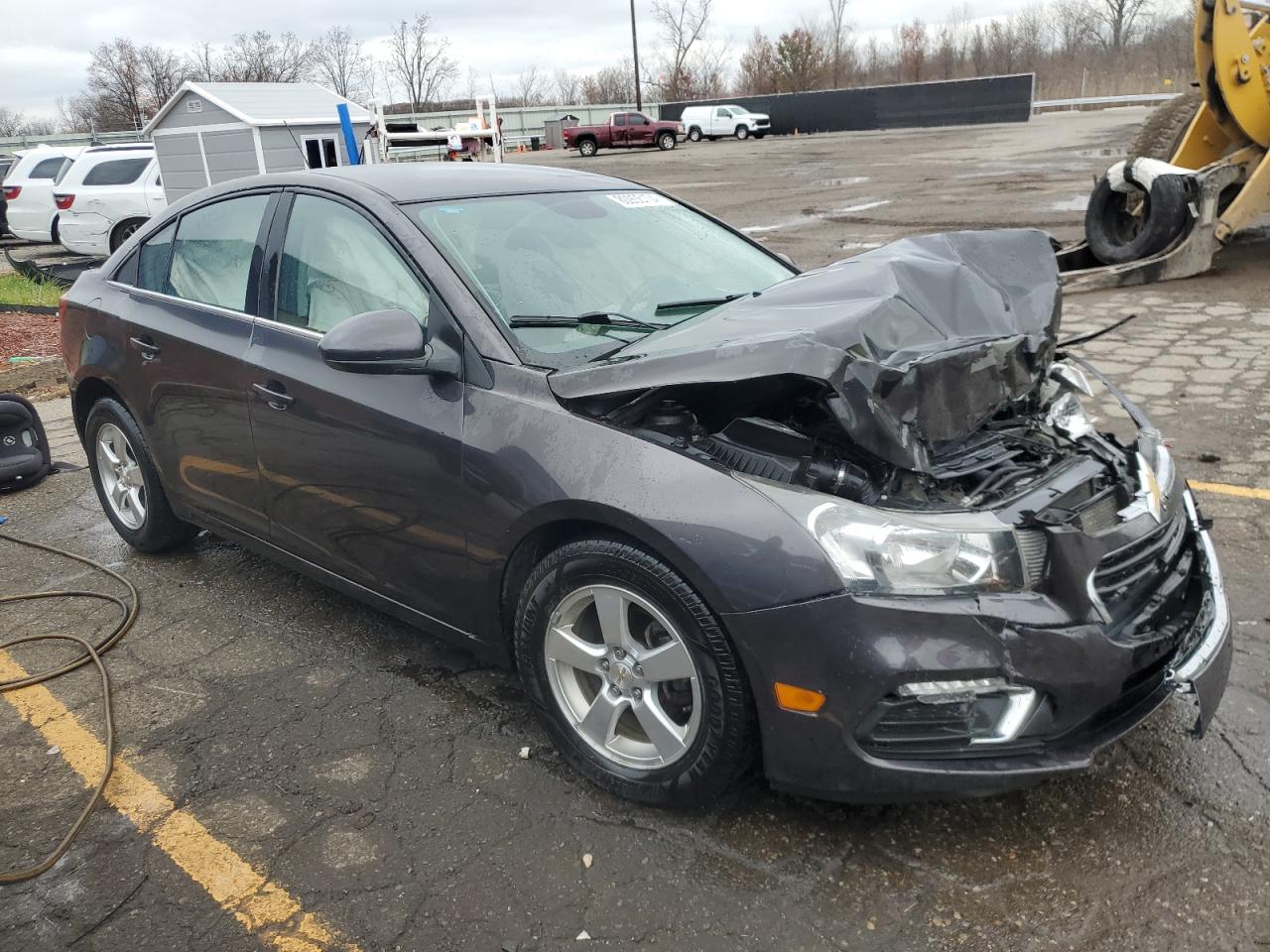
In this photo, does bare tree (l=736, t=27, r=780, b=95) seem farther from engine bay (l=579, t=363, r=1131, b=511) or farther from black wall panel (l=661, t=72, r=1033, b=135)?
engine bay (l=579, t=363, r=1131, b=511)

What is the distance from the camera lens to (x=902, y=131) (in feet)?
131

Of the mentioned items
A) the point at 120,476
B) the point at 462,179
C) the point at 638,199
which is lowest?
the point at 120,476

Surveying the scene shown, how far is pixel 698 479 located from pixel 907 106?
44.9m

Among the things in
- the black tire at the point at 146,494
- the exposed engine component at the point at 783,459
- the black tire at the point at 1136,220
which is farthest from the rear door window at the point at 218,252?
the black tire at the point at 1136,220

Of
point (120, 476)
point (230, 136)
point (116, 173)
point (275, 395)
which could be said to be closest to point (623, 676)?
point (275, 395)

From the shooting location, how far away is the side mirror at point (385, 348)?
279cm

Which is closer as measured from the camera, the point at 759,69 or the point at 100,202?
the point at 100,202

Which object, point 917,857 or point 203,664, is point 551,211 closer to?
point 203,664

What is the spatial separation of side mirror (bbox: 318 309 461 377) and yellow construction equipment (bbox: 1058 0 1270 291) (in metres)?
7.41

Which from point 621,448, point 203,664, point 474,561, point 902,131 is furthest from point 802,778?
point 902,131

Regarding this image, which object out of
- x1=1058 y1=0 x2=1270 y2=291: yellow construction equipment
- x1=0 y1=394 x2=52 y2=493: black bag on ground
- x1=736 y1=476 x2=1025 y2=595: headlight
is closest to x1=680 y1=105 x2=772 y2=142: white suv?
x1=1058 y1=0 x2=1270 y2=291: yellow construction equipment

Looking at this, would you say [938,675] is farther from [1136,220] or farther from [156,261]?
[1136,220]

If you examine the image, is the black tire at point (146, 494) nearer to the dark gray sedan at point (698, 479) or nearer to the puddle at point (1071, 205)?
the dark gray sedan at point (698, 479)

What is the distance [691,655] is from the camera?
2436 millimetres
